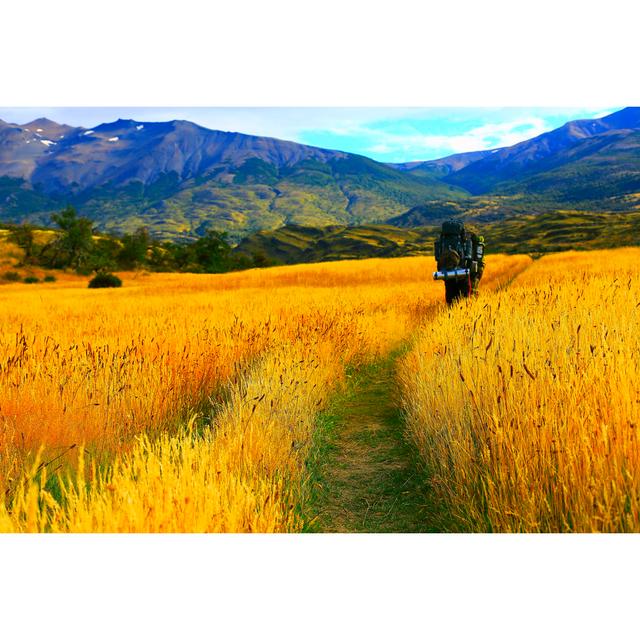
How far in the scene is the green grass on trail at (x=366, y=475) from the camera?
3.49 meters

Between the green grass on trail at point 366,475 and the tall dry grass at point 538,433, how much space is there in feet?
0.79

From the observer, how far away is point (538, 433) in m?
3.08

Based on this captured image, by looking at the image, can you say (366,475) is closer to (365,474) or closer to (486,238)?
(365,474)

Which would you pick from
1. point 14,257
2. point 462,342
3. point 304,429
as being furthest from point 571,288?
point 14,257

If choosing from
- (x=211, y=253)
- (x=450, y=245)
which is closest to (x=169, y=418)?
(x=450, y=245)

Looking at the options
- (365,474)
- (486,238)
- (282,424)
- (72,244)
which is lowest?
(365,474)

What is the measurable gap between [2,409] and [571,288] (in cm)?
1035

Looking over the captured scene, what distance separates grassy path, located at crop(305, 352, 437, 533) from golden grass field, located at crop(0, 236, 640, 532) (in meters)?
0.20

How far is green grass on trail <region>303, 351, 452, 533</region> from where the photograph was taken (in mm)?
3486

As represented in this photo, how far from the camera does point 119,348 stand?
6.91 m

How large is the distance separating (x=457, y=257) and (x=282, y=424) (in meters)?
7.03

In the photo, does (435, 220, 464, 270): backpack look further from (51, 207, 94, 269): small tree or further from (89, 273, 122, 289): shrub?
(51, 207, 94, 269): small tree

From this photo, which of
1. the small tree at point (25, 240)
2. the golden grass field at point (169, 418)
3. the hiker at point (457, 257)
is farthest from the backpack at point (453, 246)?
the small tree at point (25, 240)

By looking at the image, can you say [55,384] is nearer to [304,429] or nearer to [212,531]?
[304,429]
